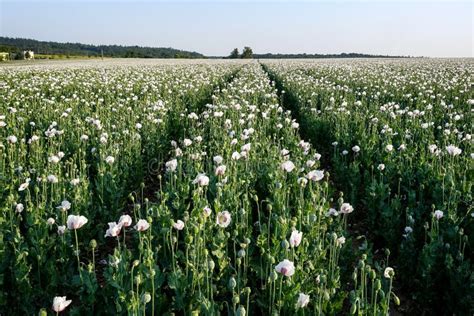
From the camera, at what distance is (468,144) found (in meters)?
7.26

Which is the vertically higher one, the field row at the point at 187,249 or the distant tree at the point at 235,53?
the distant tree at the point at 235,53

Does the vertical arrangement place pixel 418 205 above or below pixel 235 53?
below

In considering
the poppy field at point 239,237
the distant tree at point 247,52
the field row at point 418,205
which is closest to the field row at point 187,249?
the poppy field at point 239,237

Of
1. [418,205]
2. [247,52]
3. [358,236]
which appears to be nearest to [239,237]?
[358,236]

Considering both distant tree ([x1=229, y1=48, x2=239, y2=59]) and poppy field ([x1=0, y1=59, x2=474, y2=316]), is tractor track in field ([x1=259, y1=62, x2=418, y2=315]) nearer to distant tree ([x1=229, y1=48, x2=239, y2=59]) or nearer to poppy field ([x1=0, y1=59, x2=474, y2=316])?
poppy field ([x1=0, y1=59, x2=474, y2=316])

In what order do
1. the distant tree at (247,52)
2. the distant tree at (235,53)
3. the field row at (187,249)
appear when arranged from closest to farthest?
the field row at (187,249)
the distant tree at (247,52)
the distant tree at (235,53)

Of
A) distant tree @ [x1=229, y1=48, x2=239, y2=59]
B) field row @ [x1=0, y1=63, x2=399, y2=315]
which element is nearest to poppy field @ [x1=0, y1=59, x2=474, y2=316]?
field row @ [x1=0, y1=63, x2=399, y2=315]

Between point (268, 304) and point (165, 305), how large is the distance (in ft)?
2.55

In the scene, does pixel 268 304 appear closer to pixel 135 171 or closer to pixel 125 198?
pixel 125 198

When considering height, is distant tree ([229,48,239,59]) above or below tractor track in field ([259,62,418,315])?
above

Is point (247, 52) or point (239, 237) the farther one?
point (247, 52)

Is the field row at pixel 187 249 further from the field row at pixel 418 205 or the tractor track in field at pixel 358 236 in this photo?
the field row at pixel 418 205

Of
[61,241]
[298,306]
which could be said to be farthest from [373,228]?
[61,241]

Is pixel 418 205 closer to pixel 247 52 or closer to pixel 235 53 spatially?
pixel 247 52
